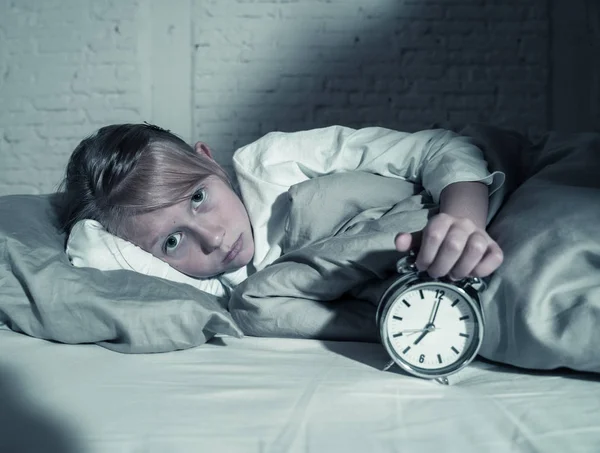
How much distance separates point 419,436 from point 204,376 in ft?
1.22

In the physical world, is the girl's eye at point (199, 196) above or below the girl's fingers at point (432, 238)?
below

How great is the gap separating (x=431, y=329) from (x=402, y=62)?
2.35 meters

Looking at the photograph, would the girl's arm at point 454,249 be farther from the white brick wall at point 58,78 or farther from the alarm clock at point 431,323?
the white brick wall at point 58,78

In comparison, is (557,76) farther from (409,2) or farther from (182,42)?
(182,42)

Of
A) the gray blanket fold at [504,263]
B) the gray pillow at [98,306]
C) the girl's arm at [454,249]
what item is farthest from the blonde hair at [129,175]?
the girl's arm at [454,249]

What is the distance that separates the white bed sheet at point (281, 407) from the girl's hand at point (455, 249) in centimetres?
17

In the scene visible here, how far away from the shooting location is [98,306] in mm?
1106

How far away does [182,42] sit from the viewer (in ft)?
9.91

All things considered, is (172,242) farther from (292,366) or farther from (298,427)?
(298,427)

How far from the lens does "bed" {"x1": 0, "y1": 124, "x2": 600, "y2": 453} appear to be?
2.40 feet

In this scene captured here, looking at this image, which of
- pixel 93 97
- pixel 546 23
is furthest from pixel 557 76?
pixel 93 97

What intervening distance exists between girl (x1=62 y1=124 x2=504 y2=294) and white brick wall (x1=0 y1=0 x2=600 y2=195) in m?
1.54

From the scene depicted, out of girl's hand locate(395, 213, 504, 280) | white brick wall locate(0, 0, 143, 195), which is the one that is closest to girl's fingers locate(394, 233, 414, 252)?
girl's hand locate(395, 213, 504, 280)

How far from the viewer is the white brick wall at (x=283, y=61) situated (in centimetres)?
301
